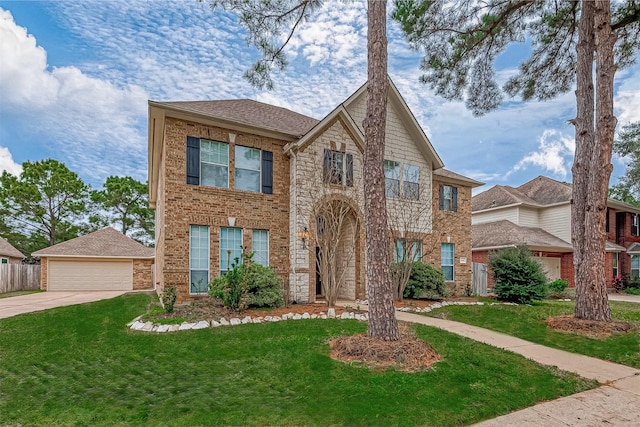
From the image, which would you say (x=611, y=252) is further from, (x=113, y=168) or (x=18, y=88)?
(x=113, y=168)

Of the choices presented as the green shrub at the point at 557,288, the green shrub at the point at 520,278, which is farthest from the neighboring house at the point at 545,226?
the green shrub at the point at 520,278

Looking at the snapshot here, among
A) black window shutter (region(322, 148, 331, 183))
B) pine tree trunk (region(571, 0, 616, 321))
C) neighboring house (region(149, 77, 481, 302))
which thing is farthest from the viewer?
black window shutter (region(322, 148, 331, 183))

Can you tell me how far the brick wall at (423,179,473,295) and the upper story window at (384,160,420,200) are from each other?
1642mm

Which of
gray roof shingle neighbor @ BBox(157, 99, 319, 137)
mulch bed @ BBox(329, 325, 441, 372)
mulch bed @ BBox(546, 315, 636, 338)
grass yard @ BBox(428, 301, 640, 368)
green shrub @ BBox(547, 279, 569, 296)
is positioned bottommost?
green shrub @ BBox(547, 279, 569, 296)

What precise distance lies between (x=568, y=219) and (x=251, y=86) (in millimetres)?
21564

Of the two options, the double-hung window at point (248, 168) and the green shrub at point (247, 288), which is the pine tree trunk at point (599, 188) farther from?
the double-hung window at point (248, 168)

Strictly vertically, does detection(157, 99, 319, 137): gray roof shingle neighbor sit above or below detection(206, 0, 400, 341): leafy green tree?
above

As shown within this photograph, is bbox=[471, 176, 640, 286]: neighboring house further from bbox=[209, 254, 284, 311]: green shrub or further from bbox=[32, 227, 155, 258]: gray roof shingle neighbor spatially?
bbox=[32, 227, 155, 258]: gray roof shingle neighbor

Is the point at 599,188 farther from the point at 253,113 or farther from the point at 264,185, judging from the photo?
the point at 253,113

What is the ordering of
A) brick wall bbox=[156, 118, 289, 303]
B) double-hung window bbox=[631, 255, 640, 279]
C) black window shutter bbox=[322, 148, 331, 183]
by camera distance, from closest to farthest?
brick wall bbox=[156, 118, 289, 303] < black window shutter bbox=[322, 148, 331, 183] < double-hung window bbox=[631, 255, 640, 279]

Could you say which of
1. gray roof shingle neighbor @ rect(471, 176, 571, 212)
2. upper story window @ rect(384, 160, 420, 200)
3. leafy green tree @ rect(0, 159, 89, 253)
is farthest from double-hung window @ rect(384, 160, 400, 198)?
leafy green tree @ rect(0, 159, 89, 253)

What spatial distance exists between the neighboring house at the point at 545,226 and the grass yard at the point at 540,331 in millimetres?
10684

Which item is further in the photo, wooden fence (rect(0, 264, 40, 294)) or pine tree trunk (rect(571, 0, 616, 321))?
wooden fence (rect(0, 264, 40, 294))

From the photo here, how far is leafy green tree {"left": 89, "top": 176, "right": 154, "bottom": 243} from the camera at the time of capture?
34562 mm
